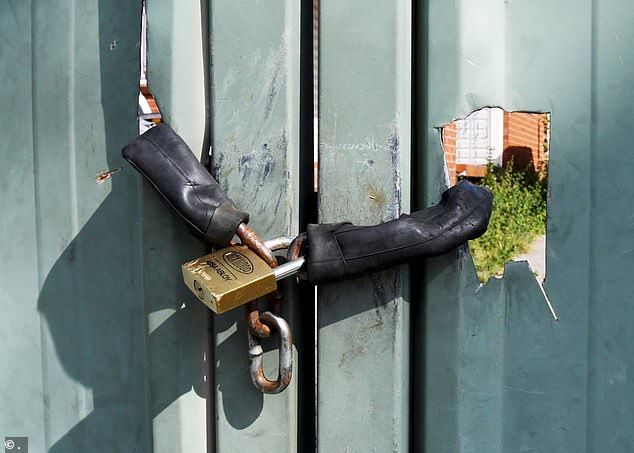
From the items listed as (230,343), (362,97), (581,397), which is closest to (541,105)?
(362,97)

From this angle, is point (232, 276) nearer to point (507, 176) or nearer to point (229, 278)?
point (229, 278)

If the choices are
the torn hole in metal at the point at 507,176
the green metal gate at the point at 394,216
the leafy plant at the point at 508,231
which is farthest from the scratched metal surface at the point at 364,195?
the leafy plant at the point at 508,231

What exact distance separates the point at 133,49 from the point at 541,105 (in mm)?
675

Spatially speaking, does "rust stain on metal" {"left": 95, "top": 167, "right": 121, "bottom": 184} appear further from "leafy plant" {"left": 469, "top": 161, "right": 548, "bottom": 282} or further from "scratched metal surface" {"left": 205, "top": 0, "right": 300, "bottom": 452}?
"leafy plant" {"left": 469, "top": 161, "right": 548, "bottom": 282}

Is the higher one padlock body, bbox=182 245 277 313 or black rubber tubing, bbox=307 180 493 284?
black rubber tubing, bbox=307 180 493 284

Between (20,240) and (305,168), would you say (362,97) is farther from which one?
(20,240)

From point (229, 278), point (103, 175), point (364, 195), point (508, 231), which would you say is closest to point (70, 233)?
point (103, 175)

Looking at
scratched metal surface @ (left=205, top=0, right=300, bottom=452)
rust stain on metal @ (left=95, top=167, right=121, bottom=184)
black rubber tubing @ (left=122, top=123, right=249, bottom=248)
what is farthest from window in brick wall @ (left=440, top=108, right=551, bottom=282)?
rust stain on metal @ (left=95, top=167, right=121, bottom=184)

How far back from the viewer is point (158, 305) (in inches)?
39.3

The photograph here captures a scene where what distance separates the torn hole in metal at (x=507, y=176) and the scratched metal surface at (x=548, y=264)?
0.11ft

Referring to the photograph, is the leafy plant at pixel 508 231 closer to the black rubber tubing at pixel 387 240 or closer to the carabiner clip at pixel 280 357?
the black rubber tubing at pixel 387 240

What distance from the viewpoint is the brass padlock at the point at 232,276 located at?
83 cm

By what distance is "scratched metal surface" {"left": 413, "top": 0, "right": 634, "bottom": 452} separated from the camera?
97cm

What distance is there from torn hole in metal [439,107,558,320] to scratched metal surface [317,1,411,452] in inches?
4.4
